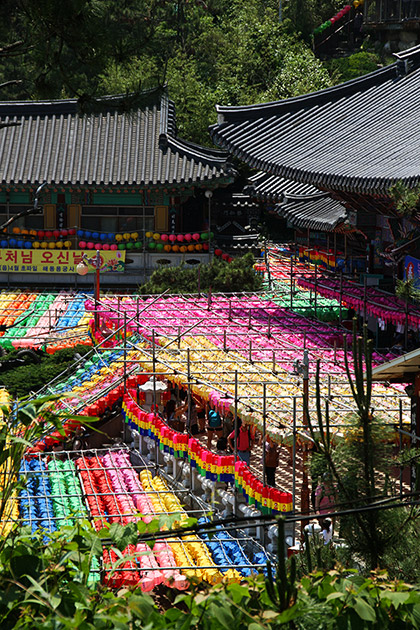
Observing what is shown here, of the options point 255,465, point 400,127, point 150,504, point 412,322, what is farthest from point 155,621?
point 400,127

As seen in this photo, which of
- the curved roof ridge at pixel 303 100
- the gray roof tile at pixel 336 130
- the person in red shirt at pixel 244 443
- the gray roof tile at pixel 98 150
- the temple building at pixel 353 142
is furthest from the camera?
the gray roof tile at pixel 98 150

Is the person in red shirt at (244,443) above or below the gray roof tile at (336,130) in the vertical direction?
below

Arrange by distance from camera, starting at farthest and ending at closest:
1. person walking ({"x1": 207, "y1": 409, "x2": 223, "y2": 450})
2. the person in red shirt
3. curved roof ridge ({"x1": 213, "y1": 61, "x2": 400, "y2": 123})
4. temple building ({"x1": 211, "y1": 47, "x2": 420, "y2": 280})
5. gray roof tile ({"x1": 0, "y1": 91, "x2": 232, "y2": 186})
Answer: gray roof tile ({"x1": 0, "y1": 91, "x2": 232, "y2": 186})
curved roof ridge ({"x1": 213, "y1": 61, "x2": 400, "y2": 123})
temple building ({"x1": 211, "y1": 47, "x2": 420, "y2": 280})
person walking ({"x1": 207, "y1": 409, "x2": 223, "y2": 450})
the person in red shirt

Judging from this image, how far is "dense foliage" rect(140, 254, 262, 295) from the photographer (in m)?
30.3

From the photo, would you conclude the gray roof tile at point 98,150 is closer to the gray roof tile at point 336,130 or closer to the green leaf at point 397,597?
the gray roof tile at point 336,130

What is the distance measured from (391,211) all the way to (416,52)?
622cm

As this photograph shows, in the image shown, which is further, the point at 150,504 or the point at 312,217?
the point at 312,217

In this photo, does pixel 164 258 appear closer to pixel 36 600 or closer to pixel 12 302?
pixel 12 302

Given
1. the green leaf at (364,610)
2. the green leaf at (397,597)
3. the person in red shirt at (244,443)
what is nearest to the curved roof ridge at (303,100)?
the person in red shirt at (244,443)

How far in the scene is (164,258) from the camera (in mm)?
37219

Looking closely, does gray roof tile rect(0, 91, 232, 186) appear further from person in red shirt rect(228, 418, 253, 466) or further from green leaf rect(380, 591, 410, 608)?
green leaf rect(380, 591, 410, 608)

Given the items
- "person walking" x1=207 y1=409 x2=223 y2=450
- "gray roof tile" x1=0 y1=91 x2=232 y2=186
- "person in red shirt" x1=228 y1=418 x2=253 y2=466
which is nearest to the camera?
"person in red shirt" x1=228 y1=418 x2=253 y2=466

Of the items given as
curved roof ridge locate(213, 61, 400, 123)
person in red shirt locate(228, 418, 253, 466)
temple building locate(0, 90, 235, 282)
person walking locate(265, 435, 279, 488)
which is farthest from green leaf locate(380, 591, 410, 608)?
temple building locate(0, 90, 235, 282)

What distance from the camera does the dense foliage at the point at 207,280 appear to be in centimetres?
3030
